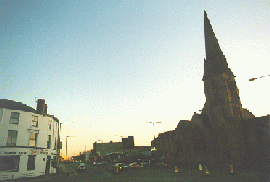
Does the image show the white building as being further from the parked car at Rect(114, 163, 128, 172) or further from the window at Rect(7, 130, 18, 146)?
the parked car at Rect(114, 163, 128, 172)

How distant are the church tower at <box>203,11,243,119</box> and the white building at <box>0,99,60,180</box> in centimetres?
3843

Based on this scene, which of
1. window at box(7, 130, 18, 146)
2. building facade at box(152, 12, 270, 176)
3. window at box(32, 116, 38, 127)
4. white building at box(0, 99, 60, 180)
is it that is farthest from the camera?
building facade at box(152, 12, 270, 176)

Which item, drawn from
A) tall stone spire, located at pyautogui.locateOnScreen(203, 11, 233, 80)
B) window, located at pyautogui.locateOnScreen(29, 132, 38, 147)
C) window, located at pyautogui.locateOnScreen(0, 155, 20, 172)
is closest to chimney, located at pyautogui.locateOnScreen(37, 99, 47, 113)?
window, located at pyautogui.locateOnScreen(29, 132, 38, 147)

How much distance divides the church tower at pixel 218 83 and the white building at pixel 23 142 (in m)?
38.4

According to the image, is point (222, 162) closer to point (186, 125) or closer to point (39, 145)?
point (186, 125)

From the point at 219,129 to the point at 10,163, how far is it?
4188cm

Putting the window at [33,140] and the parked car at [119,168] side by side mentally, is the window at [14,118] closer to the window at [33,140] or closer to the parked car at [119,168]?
the window at [33,140]

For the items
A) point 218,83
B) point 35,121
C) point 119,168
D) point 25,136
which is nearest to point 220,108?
point 218,83

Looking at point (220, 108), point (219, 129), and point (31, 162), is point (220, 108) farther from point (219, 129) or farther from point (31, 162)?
point (31, 162)

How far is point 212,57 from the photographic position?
4828cm

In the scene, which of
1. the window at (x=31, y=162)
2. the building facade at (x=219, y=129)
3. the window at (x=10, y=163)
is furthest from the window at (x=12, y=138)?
Result: the building facade at (x=219, y=129)

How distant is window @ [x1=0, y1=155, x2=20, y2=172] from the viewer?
2617 centimetres

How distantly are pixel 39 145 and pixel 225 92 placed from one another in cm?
4116

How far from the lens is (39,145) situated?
103 ft
